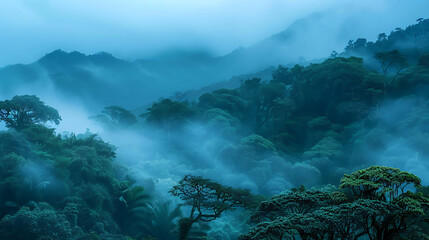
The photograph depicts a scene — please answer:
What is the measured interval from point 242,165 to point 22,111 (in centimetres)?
2043

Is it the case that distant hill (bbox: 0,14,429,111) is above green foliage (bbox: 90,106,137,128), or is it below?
above

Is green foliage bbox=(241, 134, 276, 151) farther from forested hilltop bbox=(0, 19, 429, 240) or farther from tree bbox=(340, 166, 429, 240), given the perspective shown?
tree bbox=(340, 166, 429, 240)

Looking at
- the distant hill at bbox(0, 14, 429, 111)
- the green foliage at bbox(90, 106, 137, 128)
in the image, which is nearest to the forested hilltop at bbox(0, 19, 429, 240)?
Answer: the green foliage at bbox(90, 106, 137, 128)

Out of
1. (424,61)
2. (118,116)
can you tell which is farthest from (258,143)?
(118,116)

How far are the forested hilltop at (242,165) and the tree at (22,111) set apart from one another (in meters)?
0.12

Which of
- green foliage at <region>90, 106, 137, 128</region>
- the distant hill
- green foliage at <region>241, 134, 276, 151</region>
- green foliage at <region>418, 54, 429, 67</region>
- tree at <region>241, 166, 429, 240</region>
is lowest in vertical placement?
tree at <region>241, 166, 429, 240</region>

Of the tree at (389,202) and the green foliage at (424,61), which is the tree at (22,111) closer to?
the tree at (389,202)

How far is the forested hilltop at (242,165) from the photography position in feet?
38.1

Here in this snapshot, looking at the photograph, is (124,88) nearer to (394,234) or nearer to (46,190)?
(46,190)

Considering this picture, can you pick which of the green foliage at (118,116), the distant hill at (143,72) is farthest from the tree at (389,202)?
the distant hill at (143,72)

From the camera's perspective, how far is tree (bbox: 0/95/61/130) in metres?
33.4

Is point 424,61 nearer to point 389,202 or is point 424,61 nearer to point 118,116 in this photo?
point 389,202

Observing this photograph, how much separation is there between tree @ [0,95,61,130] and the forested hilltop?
12 cm

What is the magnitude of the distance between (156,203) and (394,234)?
1664 centimetres
